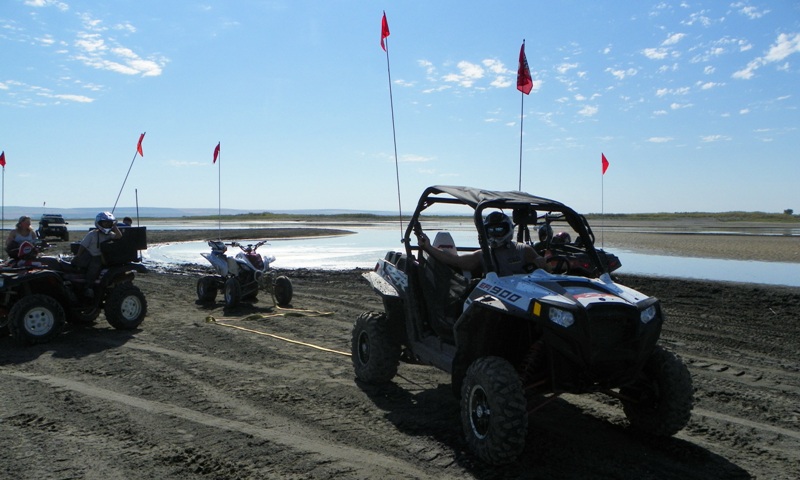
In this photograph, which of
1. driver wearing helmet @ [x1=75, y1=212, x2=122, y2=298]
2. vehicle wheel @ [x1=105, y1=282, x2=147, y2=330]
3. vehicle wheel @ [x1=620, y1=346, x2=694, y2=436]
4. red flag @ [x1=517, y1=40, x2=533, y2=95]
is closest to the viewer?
vehicle wheel @ [x1=620, y1=346, x2=694, y2=436]

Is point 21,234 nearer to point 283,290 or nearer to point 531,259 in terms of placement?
point 283,290

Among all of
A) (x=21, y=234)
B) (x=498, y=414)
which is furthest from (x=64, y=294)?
(x=498, y=414)

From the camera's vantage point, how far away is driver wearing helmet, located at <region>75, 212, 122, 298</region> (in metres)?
9.16

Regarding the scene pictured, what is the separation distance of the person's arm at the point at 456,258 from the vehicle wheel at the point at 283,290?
6.33 metres

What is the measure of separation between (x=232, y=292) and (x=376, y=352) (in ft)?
19.1

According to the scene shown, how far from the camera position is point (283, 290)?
11.4 m

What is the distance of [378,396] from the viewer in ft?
19.2

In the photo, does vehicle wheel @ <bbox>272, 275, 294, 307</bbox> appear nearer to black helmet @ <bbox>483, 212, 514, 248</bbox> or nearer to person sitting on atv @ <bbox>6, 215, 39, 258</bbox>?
person sitting on atv @ <bbox>6, 215, 39, 258</bbox>

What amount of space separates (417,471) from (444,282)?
5.75ft

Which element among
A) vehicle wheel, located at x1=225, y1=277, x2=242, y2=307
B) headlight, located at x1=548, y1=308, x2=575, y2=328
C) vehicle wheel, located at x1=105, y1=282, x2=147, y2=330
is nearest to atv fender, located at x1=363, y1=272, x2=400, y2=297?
headlight, located at x1=548, y1=308, x2=575, y2=328

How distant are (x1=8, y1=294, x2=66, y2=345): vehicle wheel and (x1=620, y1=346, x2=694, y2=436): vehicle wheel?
703 cm

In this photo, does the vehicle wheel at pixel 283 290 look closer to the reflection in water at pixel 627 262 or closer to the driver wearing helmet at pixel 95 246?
the reflection in water at pixel 627 262

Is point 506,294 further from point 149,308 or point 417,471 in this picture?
point 149,308

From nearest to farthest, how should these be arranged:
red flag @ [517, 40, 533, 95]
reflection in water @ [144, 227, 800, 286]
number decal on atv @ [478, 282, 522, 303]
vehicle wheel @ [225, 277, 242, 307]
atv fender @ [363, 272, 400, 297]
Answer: number decal on atv @ [478, 282, 522, 303] → atv fender @ [363, 272, 400, 297] → red flag @ [517, 40, 533, 95] → vehicle wheel @ [225, 277, 242, 307] → reflection in water @ [144, 227, 800, 286]
